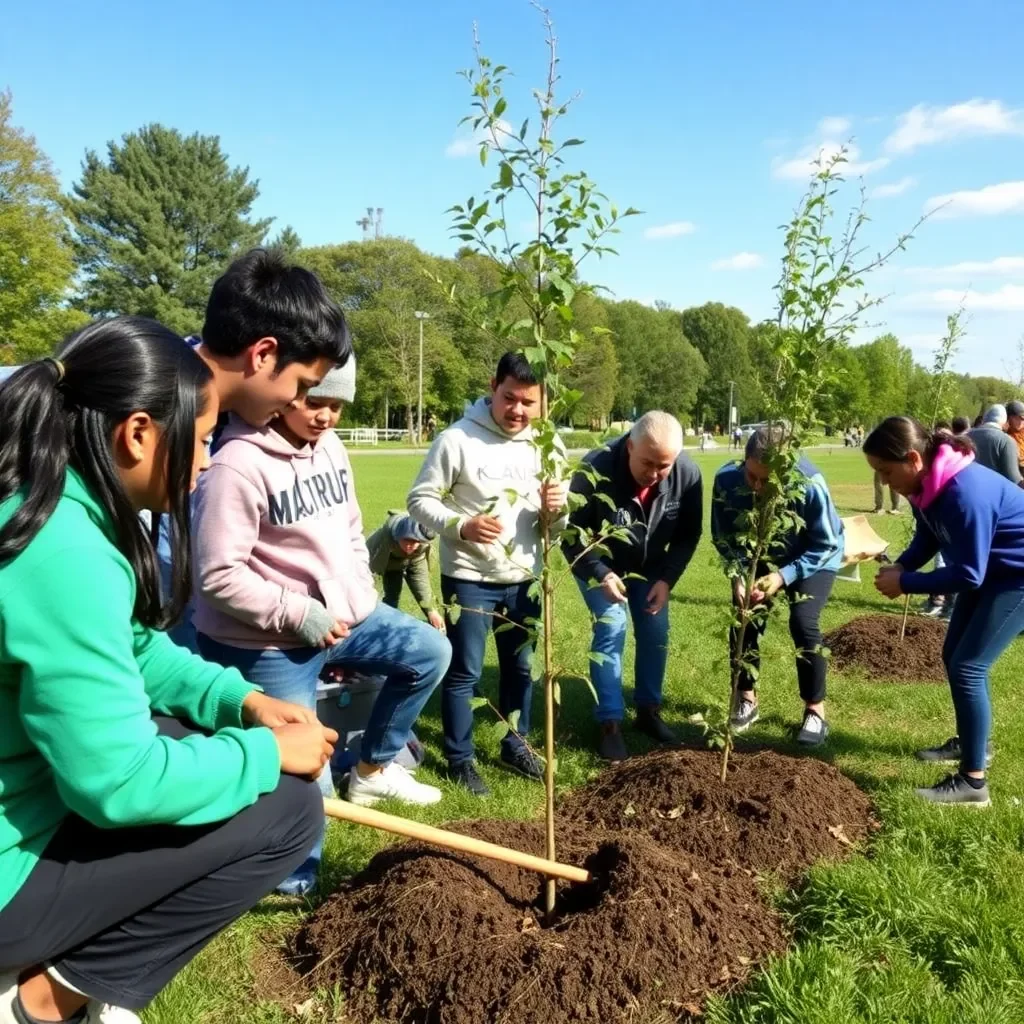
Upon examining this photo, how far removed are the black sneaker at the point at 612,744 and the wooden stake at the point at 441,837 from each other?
66.0 inches

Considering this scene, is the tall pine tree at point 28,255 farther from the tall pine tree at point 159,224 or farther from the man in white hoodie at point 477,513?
the man in white hoodie at point 477,513

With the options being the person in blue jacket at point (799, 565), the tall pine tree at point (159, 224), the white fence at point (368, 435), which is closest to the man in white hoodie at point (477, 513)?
the person in blue jacket at point (799, 565)

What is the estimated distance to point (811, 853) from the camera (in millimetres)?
3557

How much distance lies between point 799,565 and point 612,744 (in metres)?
1.45

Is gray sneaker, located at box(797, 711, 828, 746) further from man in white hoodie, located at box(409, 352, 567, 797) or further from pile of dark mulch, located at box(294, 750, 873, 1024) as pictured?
man in white hoodie, located at box(409, 352, 567, 797)

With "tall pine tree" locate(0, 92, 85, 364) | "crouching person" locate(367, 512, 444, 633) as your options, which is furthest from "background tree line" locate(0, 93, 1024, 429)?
"crouching person" locate(367, 512, 444, 633)

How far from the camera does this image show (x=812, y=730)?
510 centimetres

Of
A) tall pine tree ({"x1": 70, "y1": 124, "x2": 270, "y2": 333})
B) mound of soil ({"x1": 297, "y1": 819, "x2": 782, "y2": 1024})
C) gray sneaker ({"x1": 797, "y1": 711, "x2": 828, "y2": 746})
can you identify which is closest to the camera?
mound of soil ({"x1": 297, "y1": 819, "x2": 782, "y2": 1024})

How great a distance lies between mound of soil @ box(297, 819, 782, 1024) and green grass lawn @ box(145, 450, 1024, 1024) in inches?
5.5

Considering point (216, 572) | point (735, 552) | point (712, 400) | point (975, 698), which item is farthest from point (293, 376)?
point (712, 400)

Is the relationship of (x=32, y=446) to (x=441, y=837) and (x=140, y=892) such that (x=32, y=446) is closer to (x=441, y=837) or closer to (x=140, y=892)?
(x=140, y=892)

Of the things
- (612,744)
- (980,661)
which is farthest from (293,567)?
(980,661)

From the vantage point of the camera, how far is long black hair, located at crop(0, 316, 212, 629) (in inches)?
67.3

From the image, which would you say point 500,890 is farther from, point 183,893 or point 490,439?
point 490,439
